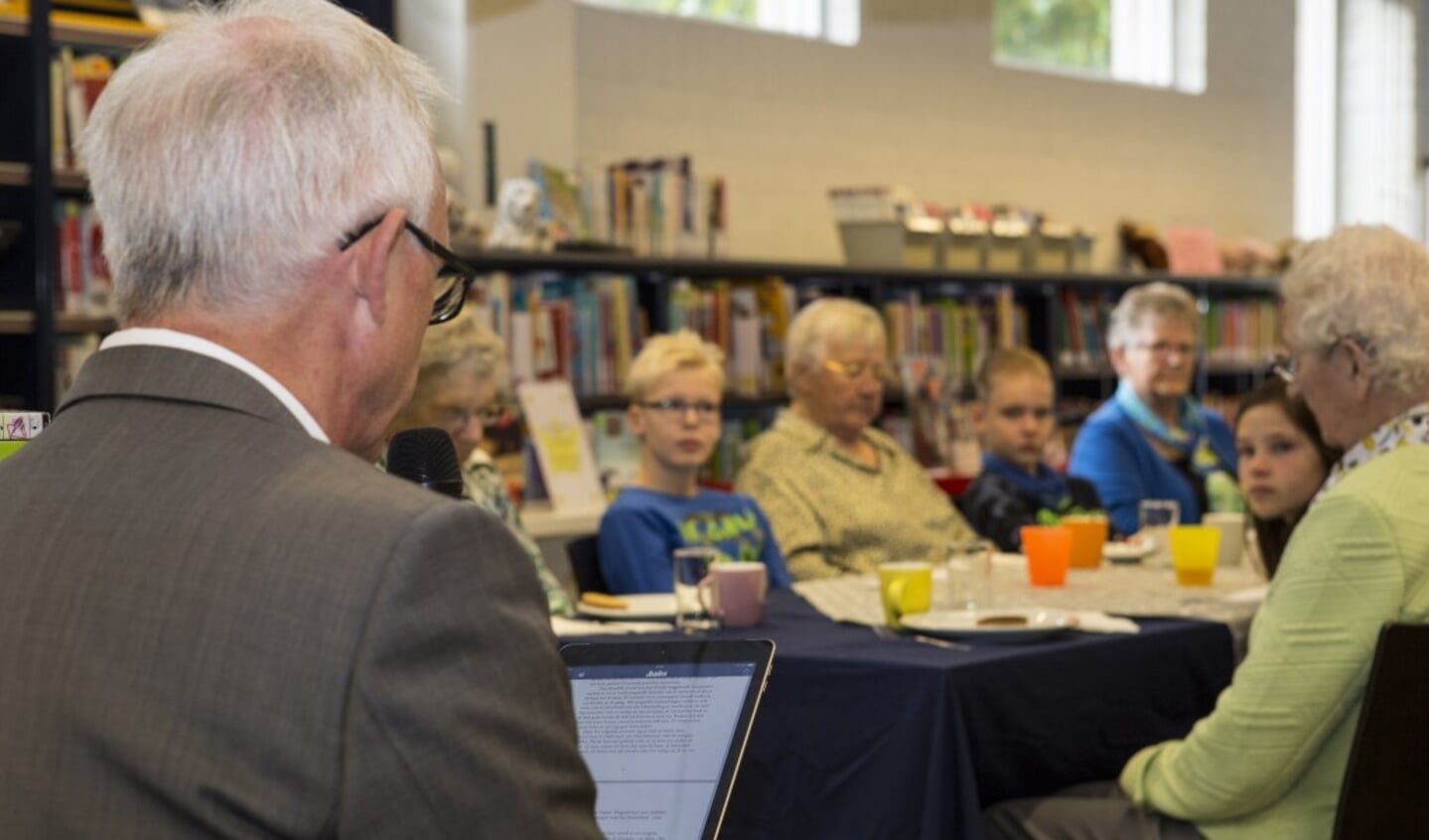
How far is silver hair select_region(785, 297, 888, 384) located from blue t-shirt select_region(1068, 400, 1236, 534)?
80cm

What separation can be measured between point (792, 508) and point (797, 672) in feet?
4.52

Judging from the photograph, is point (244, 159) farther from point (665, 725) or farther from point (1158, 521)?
point (1158, 521)

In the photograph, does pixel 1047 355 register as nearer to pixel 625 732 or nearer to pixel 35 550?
pixel 625 732

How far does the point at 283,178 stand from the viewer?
3.22ft

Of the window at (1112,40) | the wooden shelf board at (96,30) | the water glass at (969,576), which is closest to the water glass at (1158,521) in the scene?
the water glass at (969,576)

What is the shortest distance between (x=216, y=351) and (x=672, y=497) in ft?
8.13

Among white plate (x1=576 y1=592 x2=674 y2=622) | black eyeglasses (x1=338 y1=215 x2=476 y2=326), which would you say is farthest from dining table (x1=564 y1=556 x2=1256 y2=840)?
black eyeglasses (x1=338 y1=215 x2=476 y2=326)

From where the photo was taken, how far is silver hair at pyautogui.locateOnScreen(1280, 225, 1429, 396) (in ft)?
7.97

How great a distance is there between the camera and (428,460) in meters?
1.33

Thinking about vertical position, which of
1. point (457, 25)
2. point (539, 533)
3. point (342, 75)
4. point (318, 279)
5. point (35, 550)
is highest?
point (457, 25)

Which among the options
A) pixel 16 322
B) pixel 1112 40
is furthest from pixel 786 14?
pixel 16 322

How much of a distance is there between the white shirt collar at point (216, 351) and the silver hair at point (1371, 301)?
1823 millimetres

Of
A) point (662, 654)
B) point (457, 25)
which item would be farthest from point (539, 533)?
point (662, 654)

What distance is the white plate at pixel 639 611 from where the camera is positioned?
2.77 m
